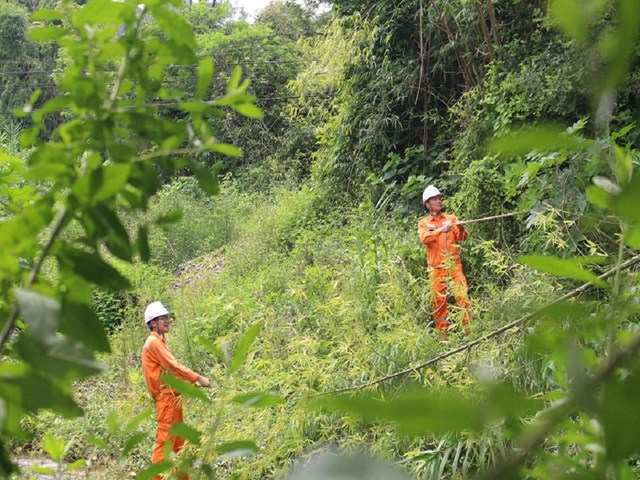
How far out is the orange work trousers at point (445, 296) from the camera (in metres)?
3.95

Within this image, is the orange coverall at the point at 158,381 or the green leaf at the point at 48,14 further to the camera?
the orange coverall at the point at 158,381

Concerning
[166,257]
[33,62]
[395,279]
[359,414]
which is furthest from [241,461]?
[33,62]

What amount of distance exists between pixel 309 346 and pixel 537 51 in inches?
145

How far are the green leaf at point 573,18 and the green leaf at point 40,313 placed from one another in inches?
14.7

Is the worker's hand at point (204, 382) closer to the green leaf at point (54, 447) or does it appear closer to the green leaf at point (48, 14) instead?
the green leaf at point (54, 447)

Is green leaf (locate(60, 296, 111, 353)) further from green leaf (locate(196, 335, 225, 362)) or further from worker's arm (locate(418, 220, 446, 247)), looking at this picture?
worker's arm (locate(418, 220, 446, 247))

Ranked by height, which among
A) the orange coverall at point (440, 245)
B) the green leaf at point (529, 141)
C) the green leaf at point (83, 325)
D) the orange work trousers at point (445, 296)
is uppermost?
the orange coverall at point (440, 245)

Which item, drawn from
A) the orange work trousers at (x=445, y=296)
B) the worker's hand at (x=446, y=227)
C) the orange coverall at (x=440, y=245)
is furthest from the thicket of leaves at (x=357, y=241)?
the worker's hand at (x=446, y=227)

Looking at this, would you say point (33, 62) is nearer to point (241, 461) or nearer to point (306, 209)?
point (306, 209)

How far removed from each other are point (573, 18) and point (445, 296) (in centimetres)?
405

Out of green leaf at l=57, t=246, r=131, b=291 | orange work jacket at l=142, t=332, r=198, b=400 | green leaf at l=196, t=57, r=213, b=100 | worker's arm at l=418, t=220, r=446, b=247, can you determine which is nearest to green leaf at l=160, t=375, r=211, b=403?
green leaf at l=57, t=246, r=131, b=291

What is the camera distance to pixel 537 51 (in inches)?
258

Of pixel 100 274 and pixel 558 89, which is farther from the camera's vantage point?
pixel 558 89

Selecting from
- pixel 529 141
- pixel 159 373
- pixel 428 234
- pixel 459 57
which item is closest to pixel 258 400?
pixel 529 141
